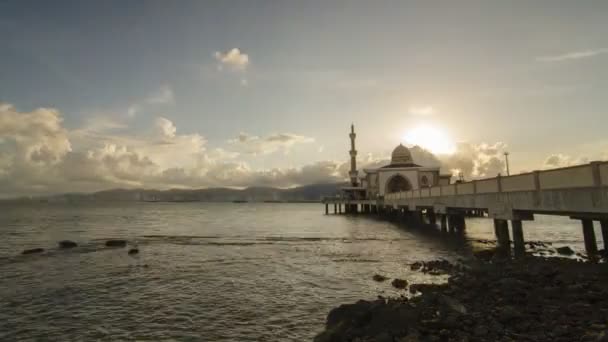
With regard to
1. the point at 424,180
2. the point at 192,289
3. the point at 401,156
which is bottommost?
the point at 192,289

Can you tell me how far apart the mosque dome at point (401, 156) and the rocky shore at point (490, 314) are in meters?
88.8

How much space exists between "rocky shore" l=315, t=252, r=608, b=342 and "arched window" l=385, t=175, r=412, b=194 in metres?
83.0

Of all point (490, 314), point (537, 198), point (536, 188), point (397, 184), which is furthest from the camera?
point (397, 184)

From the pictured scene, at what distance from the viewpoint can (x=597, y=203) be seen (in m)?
14.6

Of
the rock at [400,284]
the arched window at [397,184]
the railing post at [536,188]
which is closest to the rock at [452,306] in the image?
the rock at [400,284]

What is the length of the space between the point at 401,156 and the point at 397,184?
905 centimetres

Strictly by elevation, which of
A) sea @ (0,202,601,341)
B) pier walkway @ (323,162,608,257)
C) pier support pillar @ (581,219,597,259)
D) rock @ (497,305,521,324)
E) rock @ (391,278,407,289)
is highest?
pier walkway @ (323,162,608,257)

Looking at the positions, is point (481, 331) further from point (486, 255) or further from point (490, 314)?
point (486, 255)

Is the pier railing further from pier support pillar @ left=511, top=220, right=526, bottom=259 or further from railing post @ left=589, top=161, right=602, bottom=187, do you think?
pier support pillar @ left=511, top=220, right=526, bottom=259

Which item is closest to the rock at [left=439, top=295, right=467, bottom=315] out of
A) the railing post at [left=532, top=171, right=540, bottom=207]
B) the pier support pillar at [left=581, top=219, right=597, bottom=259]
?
the railing post at [left=532, top=171, right=540, bottom=207]

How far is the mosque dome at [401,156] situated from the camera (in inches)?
4007

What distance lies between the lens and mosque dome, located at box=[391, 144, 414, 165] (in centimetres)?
10178

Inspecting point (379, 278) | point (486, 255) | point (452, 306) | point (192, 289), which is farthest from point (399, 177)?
point (452, 306)

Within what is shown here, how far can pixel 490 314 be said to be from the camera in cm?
994
